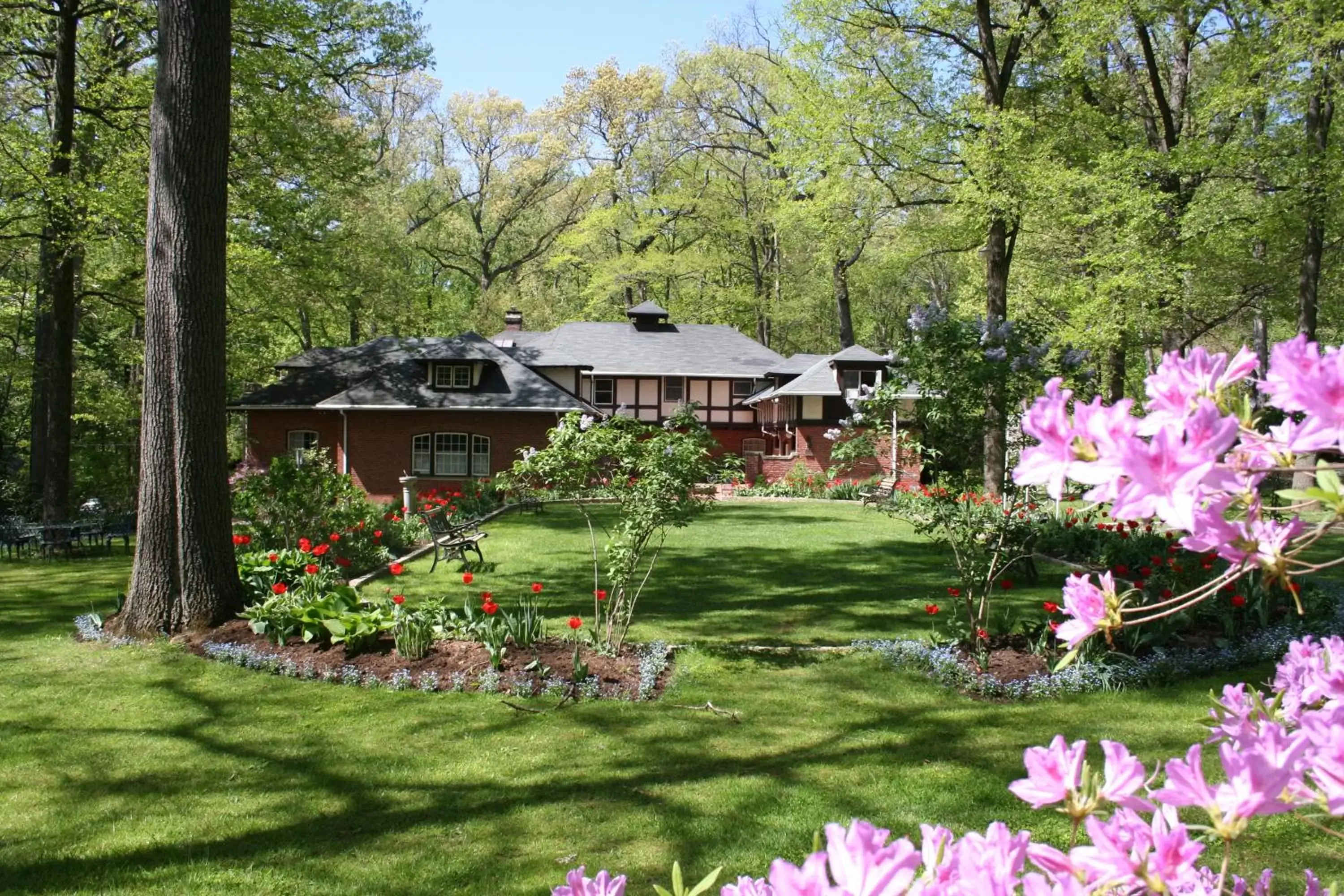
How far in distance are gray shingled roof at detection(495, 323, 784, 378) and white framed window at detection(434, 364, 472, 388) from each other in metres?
7.15

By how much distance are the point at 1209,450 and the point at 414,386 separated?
2569cm

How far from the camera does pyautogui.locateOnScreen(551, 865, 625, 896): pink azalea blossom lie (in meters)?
1.24

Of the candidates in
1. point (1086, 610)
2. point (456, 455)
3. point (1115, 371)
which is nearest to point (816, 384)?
point (1115, 371)

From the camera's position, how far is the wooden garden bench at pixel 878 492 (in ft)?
49.5

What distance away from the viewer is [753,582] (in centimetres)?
1234

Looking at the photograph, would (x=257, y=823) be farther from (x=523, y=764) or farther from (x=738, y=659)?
(x=738, y=659)

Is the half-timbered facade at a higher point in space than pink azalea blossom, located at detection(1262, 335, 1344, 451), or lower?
higher

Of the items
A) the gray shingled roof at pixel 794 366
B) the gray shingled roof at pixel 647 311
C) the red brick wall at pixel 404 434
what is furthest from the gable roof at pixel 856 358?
the red brick wall at pixel 404 434

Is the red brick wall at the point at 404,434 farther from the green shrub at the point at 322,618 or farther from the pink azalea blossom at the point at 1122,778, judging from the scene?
the pink azalea blossom at the point at 1122,778

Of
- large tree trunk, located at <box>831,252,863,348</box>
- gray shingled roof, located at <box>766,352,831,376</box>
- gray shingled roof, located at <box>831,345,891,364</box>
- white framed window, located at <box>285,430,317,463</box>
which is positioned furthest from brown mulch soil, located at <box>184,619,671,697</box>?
large tree trunk, located at <box>831,252,863,348</box>

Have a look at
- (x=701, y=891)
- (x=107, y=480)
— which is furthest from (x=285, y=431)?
(x=701, y=891)

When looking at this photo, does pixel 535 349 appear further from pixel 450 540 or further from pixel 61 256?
pixel 450 540

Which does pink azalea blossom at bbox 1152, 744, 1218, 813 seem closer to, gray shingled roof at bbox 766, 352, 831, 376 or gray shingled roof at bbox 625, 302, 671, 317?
gray shingled roof at bbox 766, 352, 831, 376

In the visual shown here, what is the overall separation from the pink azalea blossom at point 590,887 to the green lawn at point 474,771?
2694 mm
